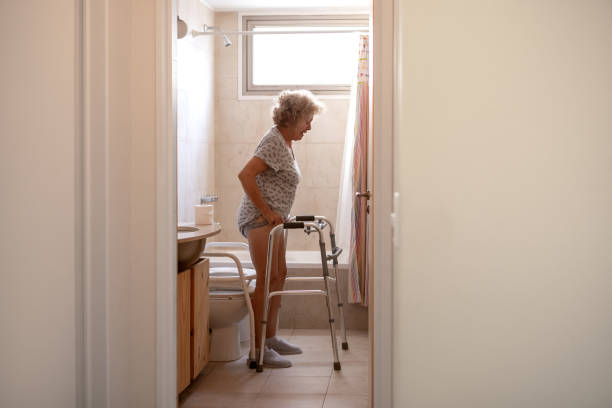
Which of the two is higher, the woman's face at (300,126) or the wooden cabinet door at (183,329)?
the woman's face at (300,126)

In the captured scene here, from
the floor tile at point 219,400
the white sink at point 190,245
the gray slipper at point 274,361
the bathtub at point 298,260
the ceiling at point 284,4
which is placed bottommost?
the floor tile at point 219,400

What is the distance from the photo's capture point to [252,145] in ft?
17.9

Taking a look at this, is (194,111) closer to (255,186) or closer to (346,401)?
(255,186)

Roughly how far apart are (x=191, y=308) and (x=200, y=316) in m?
0.13

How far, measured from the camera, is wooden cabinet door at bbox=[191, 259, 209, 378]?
3.00 metres

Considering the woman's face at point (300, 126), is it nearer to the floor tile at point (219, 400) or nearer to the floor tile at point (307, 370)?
the floor tile at point (307, 370)

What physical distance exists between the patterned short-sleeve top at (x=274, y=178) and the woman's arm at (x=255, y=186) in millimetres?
42

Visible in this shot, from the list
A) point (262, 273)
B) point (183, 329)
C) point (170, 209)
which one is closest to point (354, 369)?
point (262, 273)

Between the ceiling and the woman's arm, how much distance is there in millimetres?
2333

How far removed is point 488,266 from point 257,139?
4028 millimetres

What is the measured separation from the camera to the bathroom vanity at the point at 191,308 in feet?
9.24

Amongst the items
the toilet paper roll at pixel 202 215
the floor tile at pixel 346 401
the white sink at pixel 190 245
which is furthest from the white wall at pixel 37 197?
the toilet paper roll at pixel 202 215

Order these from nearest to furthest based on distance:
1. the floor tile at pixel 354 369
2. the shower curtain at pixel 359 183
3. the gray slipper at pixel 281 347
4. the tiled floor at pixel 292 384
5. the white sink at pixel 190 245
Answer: the white sink at pixel 190 245 < the tiled floor at pixel 292 384 < the floor tile at pixel 354 369 < the gray slipper at pixel 281 347 < the shower curtain at pixel 359 183

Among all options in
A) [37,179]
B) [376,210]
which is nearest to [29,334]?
[37,179]
